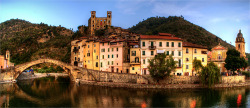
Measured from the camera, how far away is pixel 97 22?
91500 millimetres

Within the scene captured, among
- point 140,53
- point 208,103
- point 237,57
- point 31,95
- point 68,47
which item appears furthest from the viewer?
point 68,47

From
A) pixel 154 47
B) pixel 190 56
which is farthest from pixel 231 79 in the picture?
pixel 154 47

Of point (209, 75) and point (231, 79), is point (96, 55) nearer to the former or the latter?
point (209, 75)

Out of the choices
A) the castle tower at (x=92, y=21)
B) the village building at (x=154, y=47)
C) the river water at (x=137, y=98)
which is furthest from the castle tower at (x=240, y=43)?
the castle tower at (x=92, y=21)

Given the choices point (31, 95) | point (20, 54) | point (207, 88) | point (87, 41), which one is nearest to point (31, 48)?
point (20, 54)

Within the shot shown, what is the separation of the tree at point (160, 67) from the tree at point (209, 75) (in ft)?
20.4

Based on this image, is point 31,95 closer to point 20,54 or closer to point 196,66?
point 196,66

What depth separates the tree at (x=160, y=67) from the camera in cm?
4194

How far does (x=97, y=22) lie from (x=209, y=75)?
5835 cm

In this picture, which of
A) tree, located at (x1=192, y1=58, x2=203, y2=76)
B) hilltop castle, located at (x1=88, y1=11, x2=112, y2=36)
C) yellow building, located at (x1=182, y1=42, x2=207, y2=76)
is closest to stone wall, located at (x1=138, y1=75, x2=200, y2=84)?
tree, located at (x1=192, y1=58, x2=203, y2=76)

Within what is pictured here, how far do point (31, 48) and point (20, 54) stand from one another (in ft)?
21.5

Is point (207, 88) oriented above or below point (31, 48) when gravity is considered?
below

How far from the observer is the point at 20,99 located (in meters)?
36.2

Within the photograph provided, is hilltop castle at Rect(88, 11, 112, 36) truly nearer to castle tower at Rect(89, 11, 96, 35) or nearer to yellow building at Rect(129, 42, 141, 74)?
castle tower at Rect(89, 11, 96, 35)
